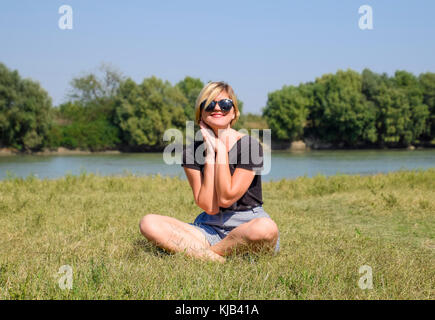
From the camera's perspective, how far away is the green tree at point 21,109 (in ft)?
118

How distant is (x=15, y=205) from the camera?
6.79 m

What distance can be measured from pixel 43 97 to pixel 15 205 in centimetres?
3284

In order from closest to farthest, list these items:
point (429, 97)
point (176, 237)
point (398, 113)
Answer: point (176, 237) → point (398, 113) → point (429, 97)

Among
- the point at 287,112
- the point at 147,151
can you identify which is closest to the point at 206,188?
the point at 147,151

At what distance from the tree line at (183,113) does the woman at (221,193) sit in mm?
36495

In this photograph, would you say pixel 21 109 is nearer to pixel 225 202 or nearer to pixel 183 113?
pixel 183 113

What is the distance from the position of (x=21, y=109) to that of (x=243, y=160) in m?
37.6

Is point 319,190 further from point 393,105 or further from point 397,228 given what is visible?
point 393,105

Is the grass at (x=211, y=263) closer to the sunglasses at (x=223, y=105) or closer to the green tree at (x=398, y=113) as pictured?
the sunglasses at (x=223, y=105)

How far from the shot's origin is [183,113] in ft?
161

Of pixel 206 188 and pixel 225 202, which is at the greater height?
pixel 206 188

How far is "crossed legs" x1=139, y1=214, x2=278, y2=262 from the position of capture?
334cm

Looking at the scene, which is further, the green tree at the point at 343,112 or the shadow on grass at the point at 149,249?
the green tree at the point at 343,112

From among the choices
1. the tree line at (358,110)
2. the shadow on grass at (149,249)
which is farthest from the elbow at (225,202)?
the tree line at (358,110)
